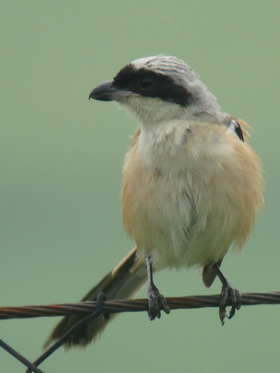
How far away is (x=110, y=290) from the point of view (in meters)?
5.48

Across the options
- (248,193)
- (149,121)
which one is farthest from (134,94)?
(248,193)

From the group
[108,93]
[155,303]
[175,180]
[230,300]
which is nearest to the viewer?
[175,180]

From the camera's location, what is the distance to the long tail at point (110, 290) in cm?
496

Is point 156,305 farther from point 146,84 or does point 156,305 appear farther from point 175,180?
point 146,84

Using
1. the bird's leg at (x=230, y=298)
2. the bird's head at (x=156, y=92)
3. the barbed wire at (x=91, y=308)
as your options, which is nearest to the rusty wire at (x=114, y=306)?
the barbed wire at (x=91, y=308)

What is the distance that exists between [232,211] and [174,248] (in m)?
0.55

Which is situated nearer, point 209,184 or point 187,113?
point 209,184

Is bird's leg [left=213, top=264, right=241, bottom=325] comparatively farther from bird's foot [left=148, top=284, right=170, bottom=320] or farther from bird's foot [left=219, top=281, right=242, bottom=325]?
bird's foot [left=148, top=284, right=170, bottom=320]

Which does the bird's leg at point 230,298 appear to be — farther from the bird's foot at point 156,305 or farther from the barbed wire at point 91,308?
the barbed wire at point 91,308

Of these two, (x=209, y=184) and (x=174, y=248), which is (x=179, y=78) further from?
(x=174, y=248)

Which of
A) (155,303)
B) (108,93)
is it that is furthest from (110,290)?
(108,93)

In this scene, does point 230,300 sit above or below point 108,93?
below

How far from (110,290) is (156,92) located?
1470 millimetres

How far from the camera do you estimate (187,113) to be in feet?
18.0
